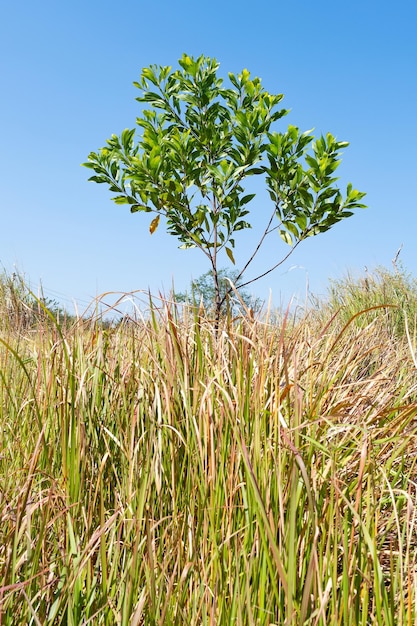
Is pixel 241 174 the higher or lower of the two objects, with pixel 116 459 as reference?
higher

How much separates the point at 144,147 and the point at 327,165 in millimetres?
1631

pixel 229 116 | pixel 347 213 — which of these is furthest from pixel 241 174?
pixel 347 213

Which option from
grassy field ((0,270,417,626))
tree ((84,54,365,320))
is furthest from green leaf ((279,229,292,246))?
grassy field ((0,270,417,626))

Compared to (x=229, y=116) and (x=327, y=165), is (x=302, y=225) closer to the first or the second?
(x=327, y=165)

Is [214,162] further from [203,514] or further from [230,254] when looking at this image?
[203,514]

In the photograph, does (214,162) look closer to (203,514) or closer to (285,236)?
(285,236)

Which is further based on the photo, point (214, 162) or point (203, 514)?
point (214, 162)

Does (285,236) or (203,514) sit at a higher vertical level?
(285,236)

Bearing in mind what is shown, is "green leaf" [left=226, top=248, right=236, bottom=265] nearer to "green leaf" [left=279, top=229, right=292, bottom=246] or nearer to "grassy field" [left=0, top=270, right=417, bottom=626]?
"green leaf" [left=279, top=229, right=292, bottom=246]

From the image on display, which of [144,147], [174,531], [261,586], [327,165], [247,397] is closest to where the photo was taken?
[261,586]

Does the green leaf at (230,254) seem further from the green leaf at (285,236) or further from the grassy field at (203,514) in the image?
the grassy field at (203,514)

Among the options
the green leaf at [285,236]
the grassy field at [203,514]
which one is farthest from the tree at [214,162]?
the grassy field at [203,514]

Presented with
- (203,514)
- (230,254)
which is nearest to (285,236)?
(230,254)

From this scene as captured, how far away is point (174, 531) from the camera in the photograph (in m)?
1.60
